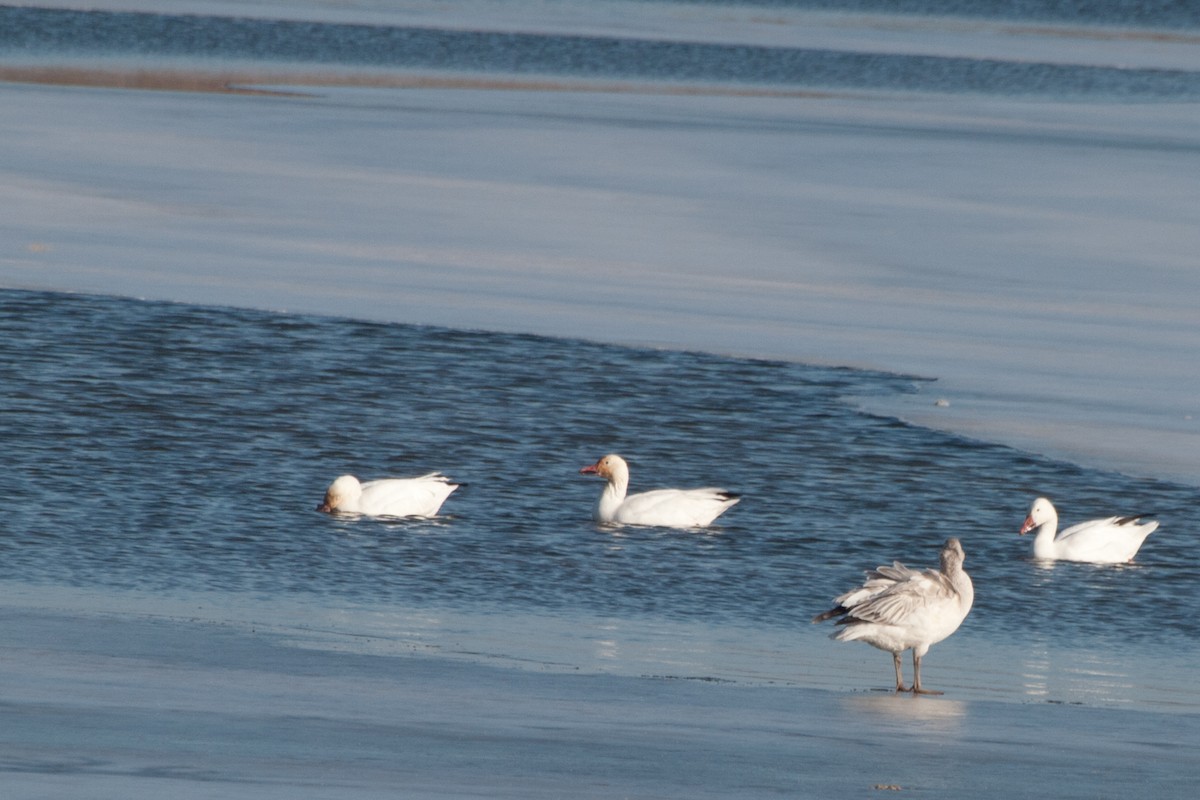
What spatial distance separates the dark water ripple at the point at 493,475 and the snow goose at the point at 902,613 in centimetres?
96

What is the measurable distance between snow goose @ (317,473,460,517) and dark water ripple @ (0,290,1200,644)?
11 cm

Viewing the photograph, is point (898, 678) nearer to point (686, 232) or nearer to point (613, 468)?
point (613, 468)

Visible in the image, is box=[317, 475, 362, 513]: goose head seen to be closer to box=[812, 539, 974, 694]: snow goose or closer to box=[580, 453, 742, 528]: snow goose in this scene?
box=[580, 453, 742, 528]: snow goose

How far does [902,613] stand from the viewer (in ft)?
28.9

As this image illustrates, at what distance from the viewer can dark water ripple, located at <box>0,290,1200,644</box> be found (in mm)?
10422

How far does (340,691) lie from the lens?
780cm

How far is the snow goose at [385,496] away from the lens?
11609 millimetres

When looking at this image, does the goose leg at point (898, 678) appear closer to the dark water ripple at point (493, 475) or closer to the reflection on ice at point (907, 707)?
the reflection on ice at point (907, 707)

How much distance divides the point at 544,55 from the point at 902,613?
29.5 metres

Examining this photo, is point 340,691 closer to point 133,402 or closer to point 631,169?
point 133,402

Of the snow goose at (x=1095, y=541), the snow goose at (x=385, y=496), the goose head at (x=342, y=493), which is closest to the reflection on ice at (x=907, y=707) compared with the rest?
the snow goose at (x=1095, y=541)

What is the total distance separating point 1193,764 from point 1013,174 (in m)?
17.9

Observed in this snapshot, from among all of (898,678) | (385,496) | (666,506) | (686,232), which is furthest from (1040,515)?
(686,232)

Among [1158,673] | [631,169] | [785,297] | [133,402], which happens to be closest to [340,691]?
[1158,673]
